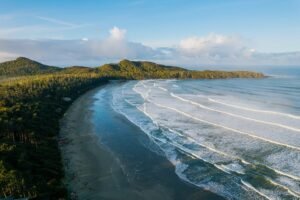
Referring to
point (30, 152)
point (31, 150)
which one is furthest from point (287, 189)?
point (31, 150)

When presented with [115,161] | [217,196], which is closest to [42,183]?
[115,161]

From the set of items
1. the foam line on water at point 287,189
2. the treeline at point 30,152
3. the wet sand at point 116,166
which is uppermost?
the treeline at point 30,152

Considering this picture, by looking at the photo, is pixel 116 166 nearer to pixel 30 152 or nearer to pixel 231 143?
pixel 30 152

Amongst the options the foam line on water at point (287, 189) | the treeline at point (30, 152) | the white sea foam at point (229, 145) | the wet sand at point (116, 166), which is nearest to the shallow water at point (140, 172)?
the wet sand at point (116, 166)

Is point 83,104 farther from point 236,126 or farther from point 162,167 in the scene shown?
point 162,167

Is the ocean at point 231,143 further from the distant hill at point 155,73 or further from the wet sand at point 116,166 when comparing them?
the distant hill at point 155,73

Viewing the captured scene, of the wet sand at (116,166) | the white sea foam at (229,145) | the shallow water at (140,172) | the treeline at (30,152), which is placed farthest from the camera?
the white sea foam at (229,145)
